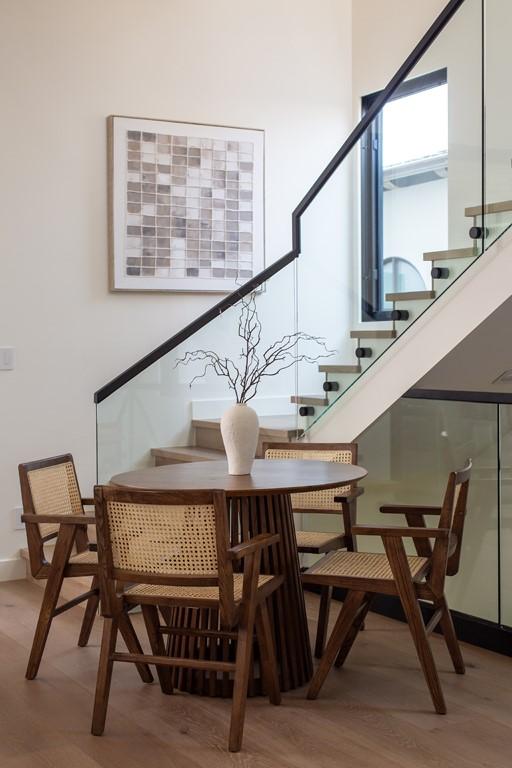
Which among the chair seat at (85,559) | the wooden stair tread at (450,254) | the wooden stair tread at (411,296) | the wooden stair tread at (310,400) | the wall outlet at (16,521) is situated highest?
the wooden stair tread at (450,254)

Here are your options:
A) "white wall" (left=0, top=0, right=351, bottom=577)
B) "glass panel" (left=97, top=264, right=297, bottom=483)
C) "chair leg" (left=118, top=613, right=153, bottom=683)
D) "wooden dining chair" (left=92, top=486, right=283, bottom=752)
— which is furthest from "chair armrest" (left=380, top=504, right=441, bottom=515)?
"white wall" (left=0, top=0, right=351, bottom=577)

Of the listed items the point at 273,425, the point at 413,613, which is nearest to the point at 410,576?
the point at 413,613

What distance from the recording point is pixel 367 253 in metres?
4.56

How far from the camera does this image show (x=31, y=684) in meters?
3.74

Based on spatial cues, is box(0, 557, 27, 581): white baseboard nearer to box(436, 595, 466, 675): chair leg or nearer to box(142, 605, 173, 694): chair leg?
box(142, 605, 173, 694): chair leg

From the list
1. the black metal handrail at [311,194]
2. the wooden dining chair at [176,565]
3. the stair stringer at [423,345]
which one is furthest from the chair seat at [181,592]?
the black metal handrail at [311,194]

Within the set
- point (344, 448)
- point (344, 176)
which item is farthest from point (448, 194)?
point (344, 448)

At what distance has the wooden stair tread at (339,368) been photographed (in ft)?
15.2

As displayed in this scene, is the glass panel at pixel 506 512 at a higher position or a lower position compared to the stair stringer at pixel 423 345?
lower

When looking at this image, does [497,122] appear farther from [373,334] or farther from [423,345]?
[373,334]

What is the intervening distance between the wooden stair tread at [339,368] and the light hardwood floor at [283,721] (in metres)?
1.29

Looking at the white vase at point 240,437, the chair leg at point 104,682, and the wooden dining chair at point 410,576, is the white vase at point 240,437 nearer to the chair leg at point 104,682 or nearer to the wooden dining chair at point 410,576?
the wooden dining chair at point 410,576

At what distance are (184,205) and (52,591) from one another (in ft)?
9.64

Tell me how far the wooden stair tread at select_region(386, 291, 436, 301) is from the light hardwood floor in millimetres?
1481
